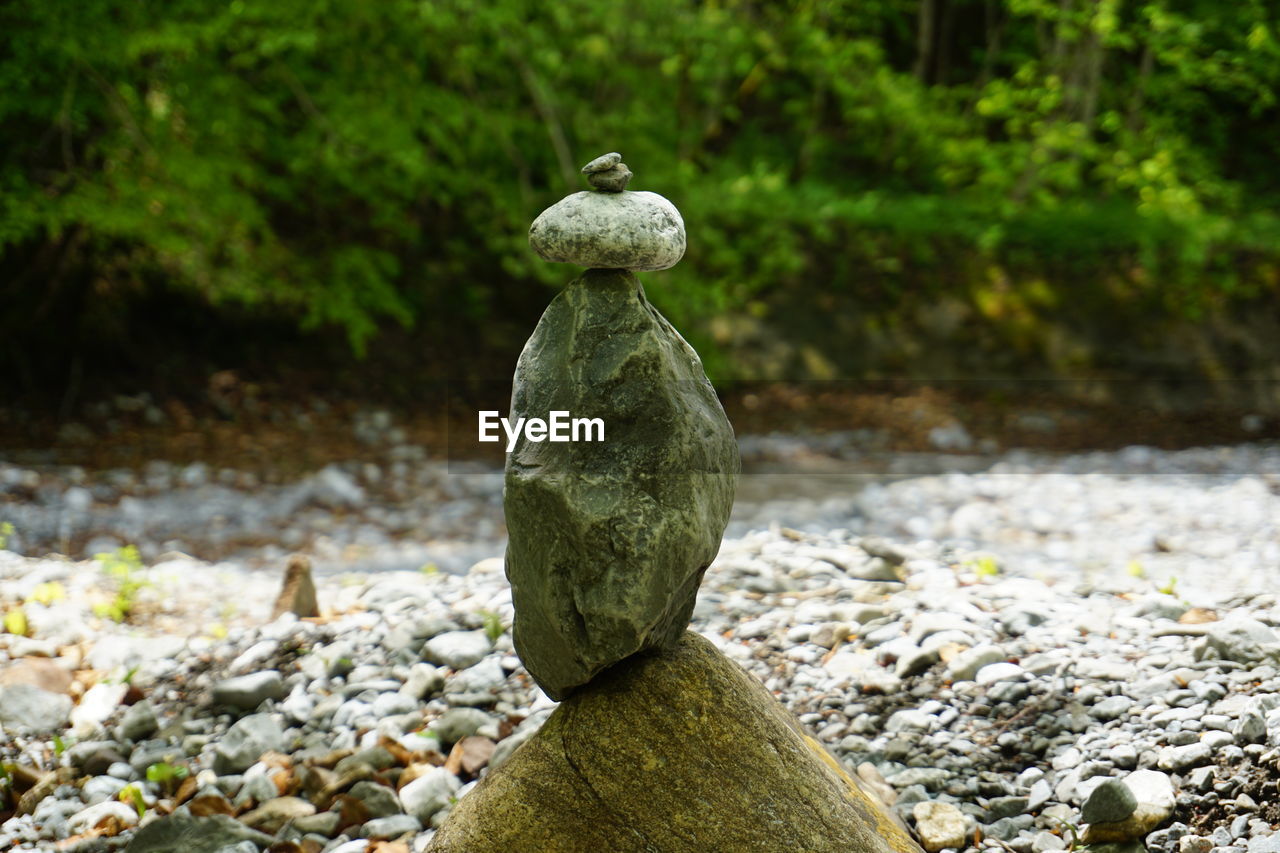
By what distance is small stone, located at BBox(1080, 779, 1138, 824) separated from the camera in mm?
3623

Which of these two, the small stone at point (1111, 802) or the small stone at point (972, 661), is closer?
the small stone at point (1111, 802)

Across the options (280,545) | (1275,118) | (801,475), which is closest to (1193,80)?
(1275,118)

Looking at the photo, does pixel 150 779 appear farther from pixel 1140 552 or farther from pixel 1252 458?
pixel 1252 458

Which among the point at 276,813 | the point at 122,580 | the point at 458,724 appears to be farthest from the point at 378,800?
the point at 122,580

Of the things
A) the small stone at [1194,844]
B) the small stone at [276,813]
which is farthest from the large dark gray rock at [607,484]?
the small stone at [1194,844]

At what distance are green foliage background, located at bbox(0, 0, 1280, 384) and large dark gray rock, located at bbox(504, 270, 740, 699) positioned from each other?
6071mm

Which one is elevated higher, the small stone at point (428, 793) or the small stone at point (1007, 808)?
the small stone at point (1007, 808)

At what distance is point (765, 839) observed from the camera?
126 inches

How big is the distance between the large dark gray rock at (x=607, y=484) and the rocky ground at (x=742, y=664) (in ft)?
4.57

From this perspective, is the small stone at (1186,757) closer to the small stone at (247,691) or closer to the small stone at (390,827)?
the small stone at (390,827)

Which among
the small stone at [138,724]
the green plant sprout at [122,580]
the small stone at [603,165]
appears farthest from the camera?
the green plant sprout at [122,580]

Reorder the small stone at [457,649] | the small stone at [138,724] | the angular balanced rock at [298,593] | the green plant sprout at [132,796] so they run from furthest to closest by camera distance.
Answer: the angular balanced rock at [298,593], the small stone at [457,649], the small stone at [138,724], the green plant sprout at [132,796]

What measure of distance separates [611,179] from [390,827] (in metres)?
2.47

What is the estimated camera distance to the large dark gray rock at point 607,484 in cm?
311
